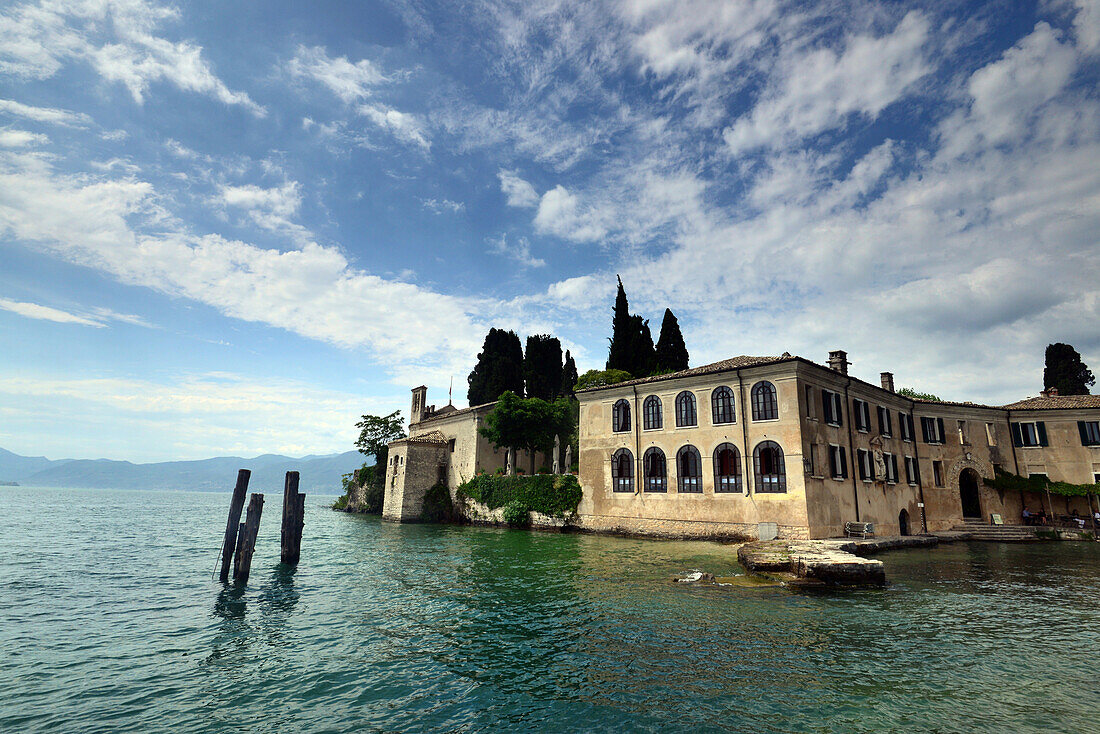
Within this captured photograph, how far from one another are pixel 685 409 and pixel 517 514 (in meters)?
14.3

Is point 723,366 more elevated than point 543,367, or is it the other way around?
point 543,367

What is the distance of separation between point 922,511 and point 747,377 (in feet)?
48.6

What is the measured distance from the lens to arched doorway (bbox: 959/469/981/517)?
109ft

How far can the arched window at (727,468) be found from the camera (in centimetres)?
2572

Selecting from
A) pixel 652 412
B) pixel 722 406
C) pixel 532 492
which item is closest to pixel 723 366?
pixel 722 406

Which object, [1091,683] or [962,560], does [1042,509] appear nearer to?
[962,560]

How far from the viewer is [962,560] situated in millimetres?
20641

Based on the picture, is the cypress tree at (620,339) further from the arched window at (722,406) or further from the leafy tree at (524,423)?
the arched window at (722,406)

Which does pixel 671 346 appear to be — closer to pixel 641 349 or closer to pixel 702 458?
pixel 641 349

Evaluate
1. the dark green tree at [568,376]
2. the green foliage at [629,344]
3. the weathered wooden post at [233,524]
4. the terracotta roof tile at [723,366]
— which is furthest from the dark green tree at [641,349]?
the weathered wooden post at [233,524]

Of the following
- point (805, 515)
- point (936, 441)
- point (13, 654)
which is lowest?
point (13, 654)

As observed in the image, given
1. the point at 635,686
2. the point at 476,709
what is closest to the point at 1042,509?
the point at 635,686

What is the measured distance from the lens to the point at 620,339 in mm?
49094

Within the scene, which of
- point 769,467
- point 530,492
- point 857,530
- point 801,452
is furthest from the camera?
point 530,492
